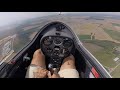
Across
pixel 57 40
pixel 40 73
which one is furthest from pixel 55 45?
pixel 40 73

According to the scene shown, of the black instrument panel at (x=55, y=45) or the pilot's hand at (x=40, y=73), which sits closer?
the pilot's hand at (x=40, y=73)

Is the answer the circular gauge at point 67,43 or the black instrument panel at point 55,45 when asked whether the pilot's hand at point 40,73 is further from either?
the circular gauge at point 67,43

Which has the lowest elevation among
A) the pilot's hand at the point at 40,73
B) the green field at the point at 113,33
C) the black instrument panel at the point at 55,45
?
the pilot's hand at the point at 40,73

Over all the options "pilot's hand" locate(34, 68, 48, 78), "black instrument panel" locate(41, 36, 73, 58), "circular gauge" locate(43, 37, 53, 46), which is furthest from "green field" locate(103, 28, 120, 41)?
"pilot's hand" locate(34, 68, 48, 78)

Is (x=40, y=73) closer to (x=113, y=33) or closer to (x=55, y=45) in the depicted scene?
(x=55, y=45)

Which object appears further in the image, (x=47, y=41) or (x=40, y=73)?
(x=47, y=41)

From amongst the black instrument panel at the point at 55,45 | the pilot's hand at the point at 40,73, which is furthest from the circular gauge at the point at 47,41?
the pilot's hand at the point at 40,73

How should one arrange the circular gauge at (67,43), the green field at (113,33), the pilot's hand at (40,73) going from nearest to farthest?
the pilot's hand at (40,73) < the circular gauge at (67,43) < the green field at (113,33)

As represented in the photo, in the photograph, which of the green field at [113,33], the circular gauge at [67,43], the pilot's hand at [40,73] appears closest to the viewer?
the pilot's hand at [40,73]

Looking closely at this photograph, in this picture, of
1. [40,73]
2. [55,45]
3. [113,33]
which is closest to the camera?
[40,73]
